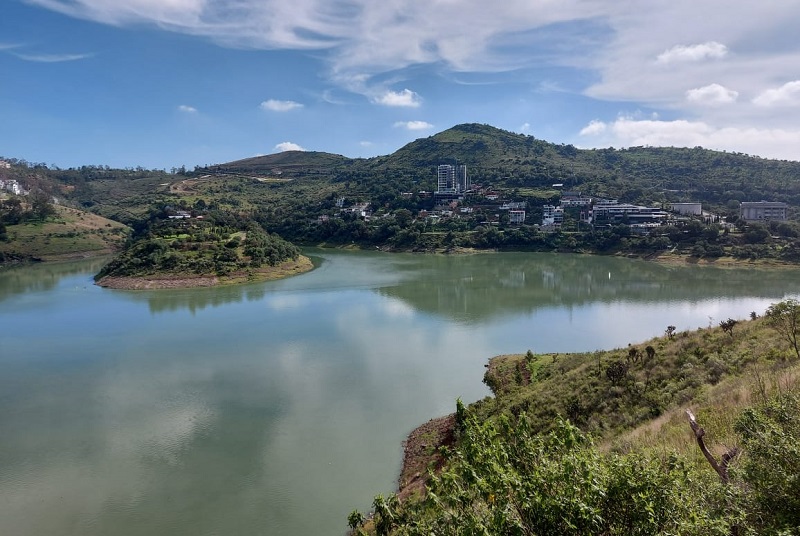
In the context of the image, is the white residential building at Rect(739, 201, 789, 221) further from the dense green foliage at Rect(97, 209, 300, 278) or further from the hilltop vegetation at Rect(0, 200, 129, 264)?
the hilltop vegetation at Rect(0, 200, 129, 264)

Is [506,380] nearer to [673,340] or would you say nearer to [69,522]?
[673,340]

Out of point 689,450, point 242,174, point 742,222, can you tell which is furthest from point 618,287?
point 242,174

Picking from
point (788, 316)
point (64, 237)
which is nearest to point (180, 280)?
point (64, 237)

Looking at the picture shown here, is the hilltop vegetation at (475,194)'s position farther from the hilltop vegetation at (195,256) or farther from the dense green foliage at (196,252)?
the hilltop vegetation at (195,256)

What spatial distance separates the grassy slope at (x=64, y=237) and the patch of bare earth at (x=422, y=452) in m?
57.3

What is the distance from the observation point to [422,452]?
11531 mm

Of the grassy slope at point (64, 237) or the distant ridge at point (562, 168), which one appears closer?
the grassy slope at point (64, 237)

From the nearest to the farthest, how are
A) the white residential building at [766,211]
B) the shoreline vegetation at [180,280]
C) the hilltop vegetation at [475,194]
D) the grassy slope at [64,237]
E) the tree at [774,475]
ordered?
1. the tree at [774,475]
2. the shoreline vegetation at [180,280]
3. the hilltop vegetation at [475,194]
4. the grassy slope at [64,237]
5. the white residential building at [766,211]

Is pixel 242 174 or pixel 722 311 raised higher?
pixel 242 174

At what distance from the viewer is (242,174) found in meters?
118

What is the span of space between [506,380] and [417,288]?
1879 cm

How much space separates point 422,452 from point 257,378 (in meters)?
7.59

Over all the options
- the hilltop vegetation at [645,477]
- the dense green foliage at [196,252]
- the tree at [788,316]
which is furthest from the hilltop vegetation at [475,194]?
the hilltop vegetation at [645,477]

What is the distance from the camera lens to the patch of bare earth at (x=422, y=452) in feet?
32.9
